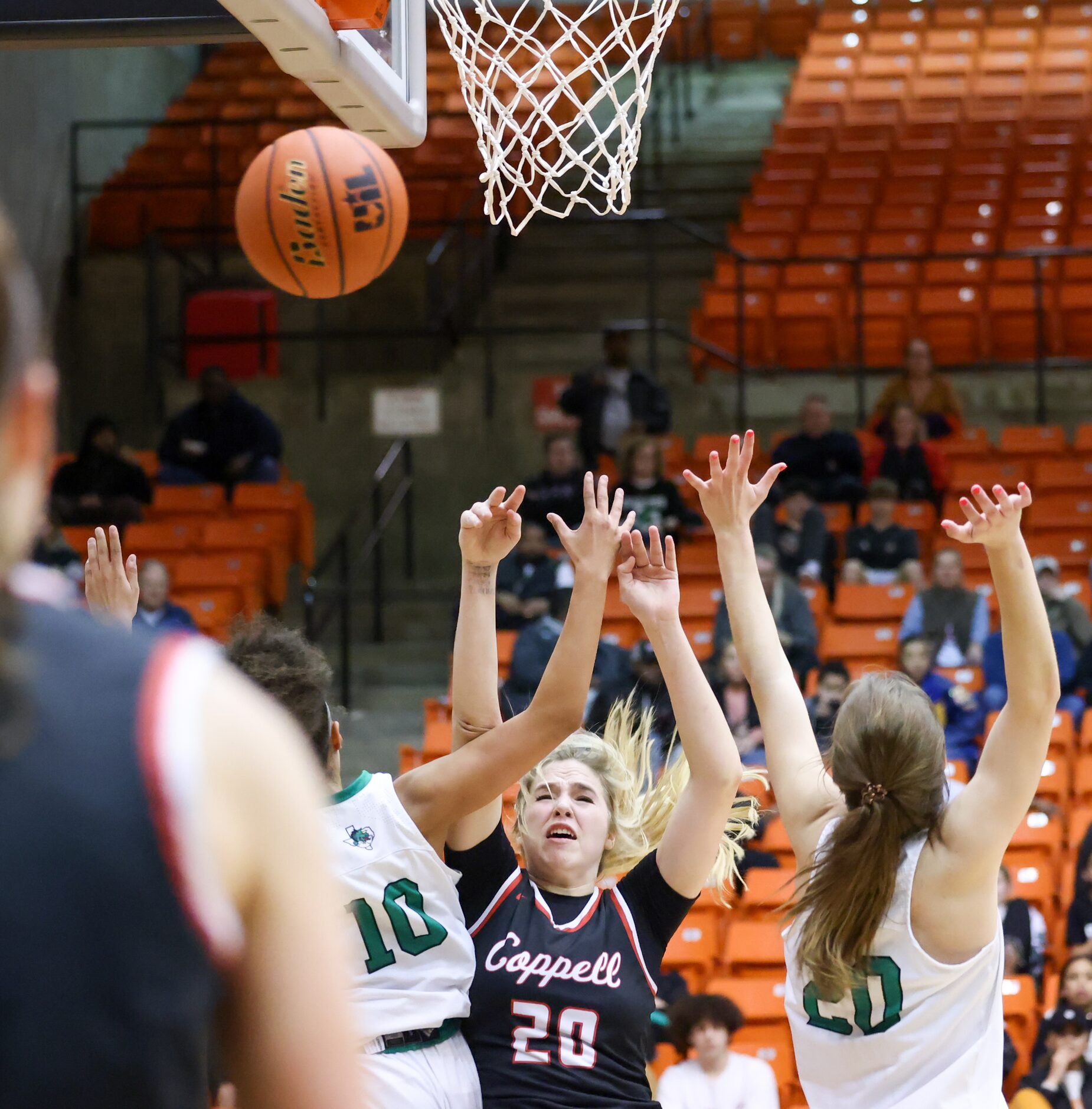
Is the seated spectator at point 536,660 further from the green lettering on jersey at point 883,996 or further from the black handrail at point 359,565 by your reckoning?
the green lettering on jersey at point 883,996

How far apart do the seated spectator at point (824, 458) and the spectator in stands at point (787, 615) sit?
4.59ft

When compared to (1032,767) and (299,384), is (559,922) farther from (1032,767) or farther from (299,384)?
(299,384)

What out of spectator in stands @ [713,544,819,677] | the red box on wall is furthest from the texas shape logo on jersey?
the red box on wall

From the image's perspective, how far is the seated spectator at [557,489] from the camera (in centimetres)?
911

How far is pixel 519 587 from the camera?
8.65 meters

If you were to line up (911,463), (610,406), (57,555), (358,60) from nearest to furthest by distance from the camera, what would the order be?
(358,60) < (57,555) < (911,463) < (610,406)

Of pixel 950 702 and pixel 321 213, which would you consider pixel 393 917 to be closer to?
pixel 321 213

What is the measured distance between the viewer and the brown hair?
241 centimetres

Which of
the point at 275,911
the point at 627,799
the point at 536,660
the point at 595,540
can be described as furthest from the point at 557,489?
the point at 275,911

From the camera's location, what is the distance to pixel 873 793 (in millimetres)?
2451

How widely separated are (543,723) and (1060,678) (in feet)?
19.9

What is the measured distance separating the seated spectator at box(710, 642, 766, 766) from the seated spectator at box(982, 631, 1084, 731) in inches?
44.4

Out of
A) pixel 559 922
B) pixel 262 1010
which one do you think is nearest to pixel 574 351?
pixel 559 922

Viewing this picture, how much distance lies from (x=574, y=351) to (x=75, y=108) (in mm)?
4365
